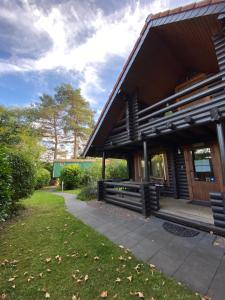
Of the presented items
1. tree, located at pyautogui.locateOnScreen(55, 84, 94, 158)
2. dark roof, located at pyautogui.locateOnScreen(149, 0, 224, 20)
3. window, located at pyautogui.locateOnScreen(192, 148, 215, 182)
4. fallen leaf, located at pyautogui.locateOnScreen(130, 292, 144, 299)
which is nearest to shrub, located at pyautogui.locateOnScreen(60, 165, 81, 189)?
tree, located at pyautogui.locateOnScreen(55, 84, 94, 158)

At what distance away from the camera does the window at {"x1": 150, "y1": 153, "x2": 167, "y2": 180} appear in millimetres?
7280

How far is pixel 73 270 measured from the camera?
249 cm

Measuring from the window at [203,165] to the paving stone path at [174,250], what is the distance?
263cm

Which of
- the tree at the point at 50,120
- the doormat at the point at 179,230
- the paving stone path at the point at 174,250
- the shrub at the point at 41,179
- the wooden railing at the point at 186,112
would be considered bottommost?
the paving stone path at the point at 174,250

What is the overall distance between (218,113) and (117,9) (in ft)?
26.4

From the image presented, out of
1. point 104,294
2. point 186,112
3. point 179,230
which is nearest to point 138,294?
point 104,294

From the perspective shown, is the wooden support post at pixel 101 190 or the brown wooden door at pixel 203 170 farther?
the wooden support post at pixel 101 190

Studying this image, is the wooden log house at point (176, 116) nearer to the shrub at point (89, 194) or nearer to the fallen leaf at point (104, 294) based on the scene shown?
the shrub at point (89, 194)

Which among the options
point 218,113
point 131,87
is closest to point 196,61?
point 131,87

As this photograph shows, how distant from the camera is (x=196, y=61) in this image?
5.49 meters

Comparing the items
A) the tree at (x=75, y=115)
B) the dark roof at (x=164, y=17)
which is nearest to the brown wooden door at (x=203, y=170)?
the dark roof at (x=164, y=17)

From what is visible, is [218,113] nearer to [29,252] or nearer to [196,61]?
[196,61]

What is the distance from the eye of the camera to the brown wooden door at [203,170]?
17.3ft

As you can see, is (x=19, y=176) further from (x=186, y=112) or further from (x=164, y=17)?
(x=164, y=17)
